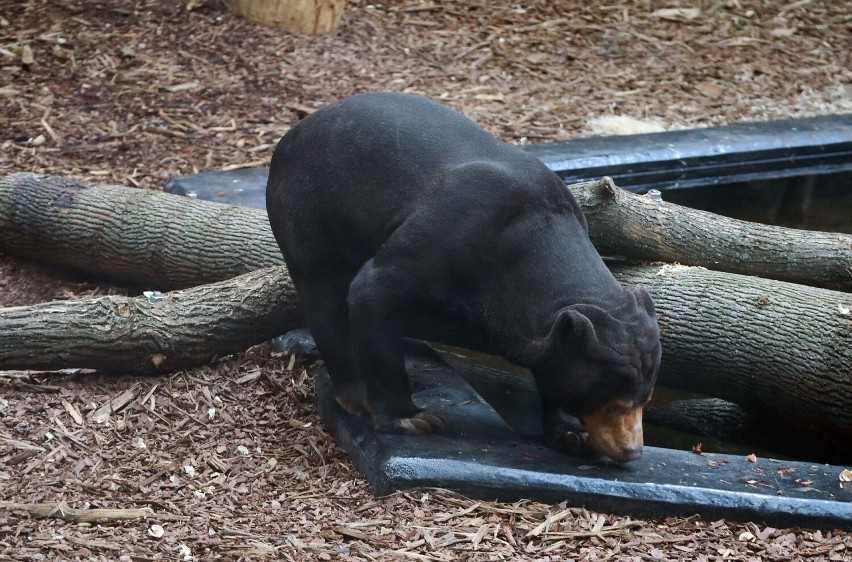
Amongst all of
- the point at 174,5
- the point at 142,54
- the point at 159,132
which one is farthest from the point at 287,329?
the point at 174,5

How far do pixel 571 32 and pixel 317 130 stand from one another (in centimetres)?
830

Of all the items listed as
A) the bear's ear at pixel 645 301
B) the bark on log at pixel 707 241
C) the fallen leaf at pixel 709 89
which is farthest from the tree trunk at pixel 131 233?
the fallen leaf at pixel 709 89

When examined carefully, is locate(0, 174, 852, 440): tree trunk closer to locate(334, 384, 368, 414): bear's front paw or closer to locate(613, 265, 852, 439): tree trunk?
locate(613, 265, 852, 439): tree trunk

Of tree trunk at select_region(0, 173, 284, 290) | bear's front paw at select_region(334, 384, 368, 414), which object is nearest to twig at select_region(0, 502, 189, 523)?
bear's front paw at select_region(334, 384, 368, 414)

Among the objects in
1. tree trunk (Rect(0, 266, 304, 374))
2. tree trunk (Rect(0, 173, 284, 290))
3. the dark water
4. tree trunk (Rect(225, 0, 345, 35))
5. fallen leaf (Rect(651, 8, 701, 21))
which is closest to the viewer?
tree trunk (Rect(0, 266, 304, 374))

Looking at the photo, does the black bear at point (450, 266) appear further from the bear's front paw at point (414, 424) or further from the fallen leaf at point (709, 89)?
the fallen leaf at point (709, 89)

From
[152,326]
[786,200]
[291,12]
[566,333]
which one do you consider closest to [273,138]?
[291,12]

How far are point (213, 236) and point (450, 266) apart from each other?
9.41 ft

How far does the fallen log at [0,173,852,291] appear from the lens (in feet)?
22.3

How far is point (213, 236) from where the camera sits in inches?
294

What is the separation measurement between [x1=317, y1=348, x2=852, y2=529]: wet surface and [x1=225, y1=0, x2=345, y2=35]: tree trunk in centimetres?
763

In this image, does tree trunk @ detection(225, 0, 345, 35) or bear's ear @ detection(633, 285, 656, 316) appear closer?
bear's ear @ detection(633, 285, 656, 316)

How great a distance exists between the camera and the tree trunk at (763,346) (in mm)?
5742

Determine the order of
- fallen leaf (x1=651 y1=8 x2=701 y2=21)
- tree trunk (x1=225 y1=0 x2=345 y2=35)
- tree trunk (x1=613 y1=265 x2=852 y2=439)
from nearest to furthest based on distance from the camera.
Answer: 1. tree trunk (x1=613 y1=265 x2=852 y2=439)
2. tree trunk (x1=225 y1=0 x2=345 y2=35)
3. fallen leaf (x1=651 y1=8 x2=701 y2=21)
